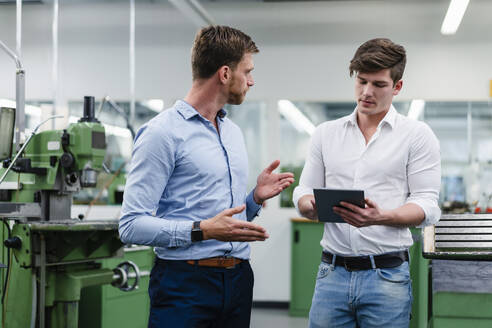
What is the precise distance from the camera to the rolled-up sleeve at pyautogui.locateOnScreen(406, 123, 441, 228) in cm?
153

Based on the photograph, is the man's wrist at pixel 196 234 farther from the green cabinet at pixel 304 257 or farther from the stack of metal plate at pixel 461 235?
the green cabinet at pixel 304 257

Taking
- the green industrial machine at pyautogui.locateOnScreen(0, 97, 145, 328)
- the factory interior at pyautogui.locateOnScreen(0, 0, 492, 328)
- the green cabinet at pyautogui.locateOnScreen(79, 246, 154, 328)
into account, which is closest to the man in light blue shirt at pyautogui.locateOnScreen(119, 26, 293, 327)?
the green industrial machine at pyautogui.locateOnScreen(0, 97, 145, 328)

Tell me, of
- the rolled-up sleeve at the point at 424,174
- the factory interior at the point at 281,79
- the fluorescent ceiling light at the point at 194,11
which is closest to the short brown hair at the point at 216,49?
the rolled-up sleeve at the point at 424,174

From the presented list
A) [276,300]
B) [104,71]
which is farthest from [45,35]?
[276,300]

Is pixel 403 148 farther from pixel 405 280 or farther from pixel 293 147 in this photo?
pixel 293 147

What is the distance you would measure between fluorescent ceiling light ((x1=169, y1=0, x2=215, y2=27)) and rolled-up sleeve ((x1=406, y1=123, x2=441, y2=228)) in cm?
350

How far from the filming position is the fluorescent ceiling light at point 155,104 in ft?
18.9

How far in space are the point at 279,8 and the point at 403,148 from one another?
4.34 meters

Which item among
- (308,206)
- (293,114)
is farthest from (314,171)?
(293,114)

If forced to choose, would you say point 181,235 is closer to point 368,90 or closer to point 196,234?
point 196,234

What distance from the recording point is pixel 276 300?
545 cm

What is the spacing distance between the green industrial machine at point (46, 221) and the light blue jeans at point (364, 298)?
1.29m

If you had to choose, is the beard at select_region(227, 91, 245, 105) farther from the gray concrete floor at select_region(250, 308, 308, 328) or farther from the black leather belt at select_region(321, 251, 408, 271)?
the gray concrete floor at select_region(250, 308, 308, 328)

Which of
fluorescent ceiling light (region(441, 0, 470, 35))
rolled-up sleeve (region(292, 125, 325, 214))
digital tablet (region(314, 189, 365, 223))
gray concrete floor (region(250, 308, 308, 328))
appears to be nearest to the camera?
digital tablet (region(314, 189, 365, 223))
